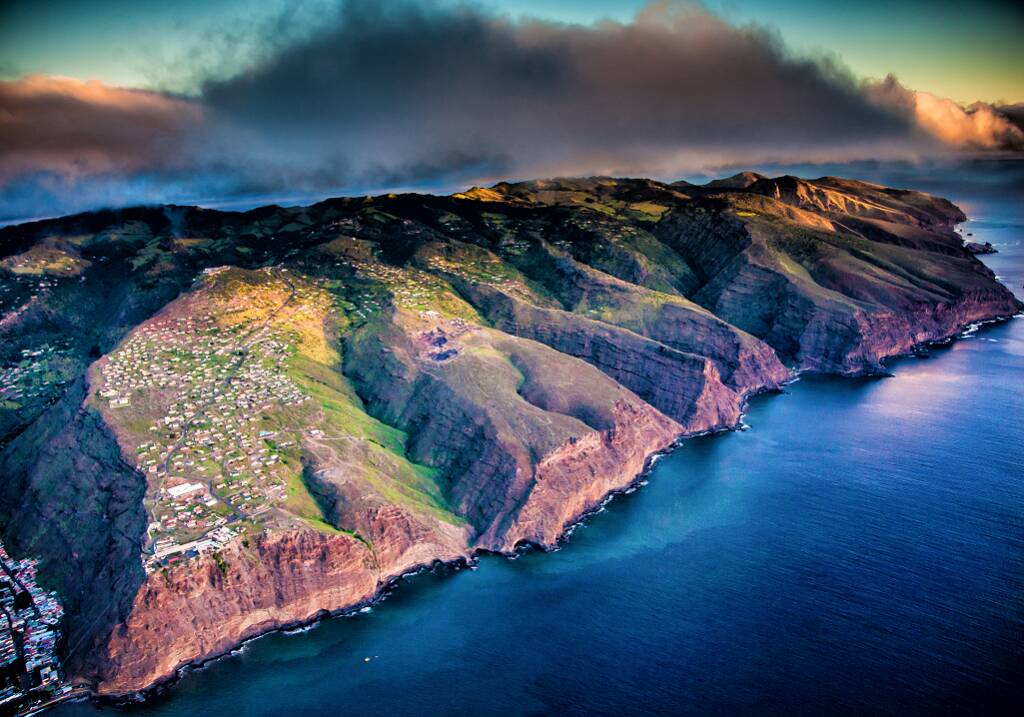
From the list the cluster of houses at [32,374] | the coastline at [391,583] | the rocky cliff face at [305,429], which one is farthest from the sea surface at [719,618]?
the cluster of houses at [32,374]

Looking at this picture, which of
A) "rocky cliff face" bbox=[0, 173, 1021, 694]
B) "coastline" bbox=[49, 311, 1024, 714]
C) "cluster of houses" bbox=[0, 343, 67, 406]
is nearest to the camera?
"coastline" bbox=[49, 311, 1024, 714]

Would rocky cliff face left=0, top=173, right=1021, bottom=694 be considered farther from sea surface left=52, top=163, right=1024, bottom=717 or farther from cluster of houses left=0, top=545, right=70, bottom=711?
sea surface left=52, top=163, right=1024, bottom=717

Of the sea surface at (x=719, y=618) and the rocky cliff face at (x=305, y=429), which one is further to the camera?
the rocky cliff face at (x=305, y=429)

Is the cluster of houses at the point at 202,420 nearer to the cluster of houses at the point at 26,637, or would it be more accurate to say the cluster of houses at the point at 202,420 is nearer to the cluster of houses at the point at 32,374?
the cluster of houses at the point at 26,637

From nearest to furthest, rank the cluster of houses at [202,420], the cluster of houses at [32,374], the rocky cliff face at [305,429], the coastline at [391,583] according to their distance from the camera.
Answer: the coastline at [391,583], the rocky cliff face at [305,429], the cluster of houses at [202,420], the cluster of houses at [32,374]

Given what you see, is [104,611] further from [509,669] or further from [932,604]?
[932,604]

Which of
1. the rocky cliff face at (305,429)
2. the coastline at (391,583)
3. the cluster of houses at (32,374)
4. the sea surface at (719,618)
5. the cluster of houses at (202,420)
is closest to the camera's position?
the sea surface at (719,618)

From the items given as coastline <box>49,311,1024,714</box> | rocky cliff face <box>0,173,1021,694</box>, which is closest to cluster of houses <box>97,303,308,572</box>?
rocky cliff face <box>0,173,1021,694</box>
